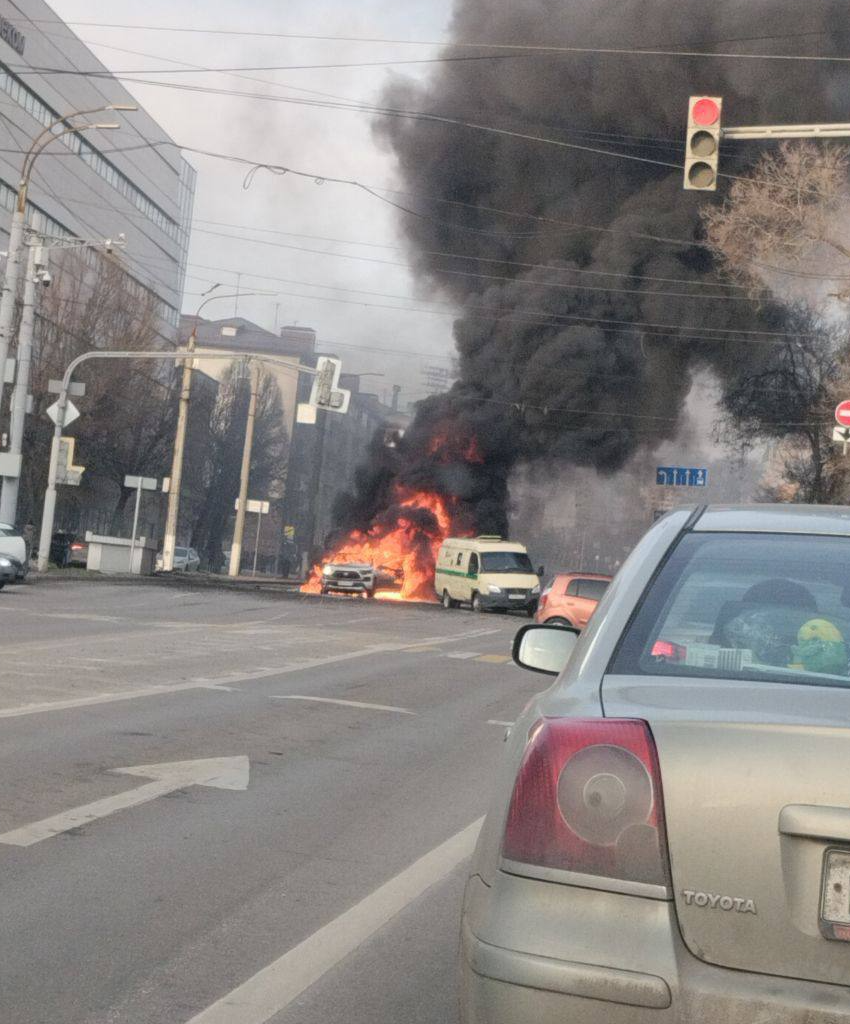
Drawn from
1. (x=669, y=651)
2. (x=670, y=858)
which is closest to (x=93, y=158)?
(x=669, y=651)

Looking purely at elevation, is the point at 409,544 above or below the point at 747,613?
above

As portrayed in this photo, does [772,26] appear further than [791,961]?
Yes

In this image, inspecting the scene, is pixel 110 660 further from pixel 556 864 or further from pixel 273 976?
pixel 556 864

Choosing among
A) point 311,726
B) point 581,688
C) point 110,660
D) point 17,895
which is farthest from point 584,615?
point 581,688

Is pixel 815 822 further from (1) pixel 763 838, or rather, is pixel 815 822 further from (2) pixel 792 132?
(2) pixel 792 132

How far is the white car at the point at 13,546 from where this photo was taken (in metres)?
29.7

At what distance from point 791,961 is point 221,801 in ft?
17.3

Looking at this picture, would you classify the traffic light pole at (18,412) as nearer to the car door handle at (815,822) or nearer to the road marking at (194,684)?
the road marking at (194,684)

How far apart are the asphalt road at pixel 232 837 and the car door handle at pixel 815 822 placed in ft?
6.28

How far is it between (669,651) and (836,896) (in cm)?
72

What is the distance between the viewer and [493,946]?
8.86ft

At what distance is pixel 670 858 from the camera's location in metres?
2.61

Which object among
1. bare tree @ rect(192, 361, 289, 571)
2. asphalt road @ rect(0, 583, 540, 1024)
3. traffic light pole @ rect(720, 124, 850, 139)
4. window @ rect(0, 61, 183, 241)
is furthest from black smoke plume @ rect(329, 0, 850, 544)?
asphalt road @ rect(0, 583, 540, 1024)

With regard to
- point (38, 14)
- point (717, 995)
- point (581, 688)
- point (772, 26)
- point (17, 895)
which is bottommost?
point (17, 895)
